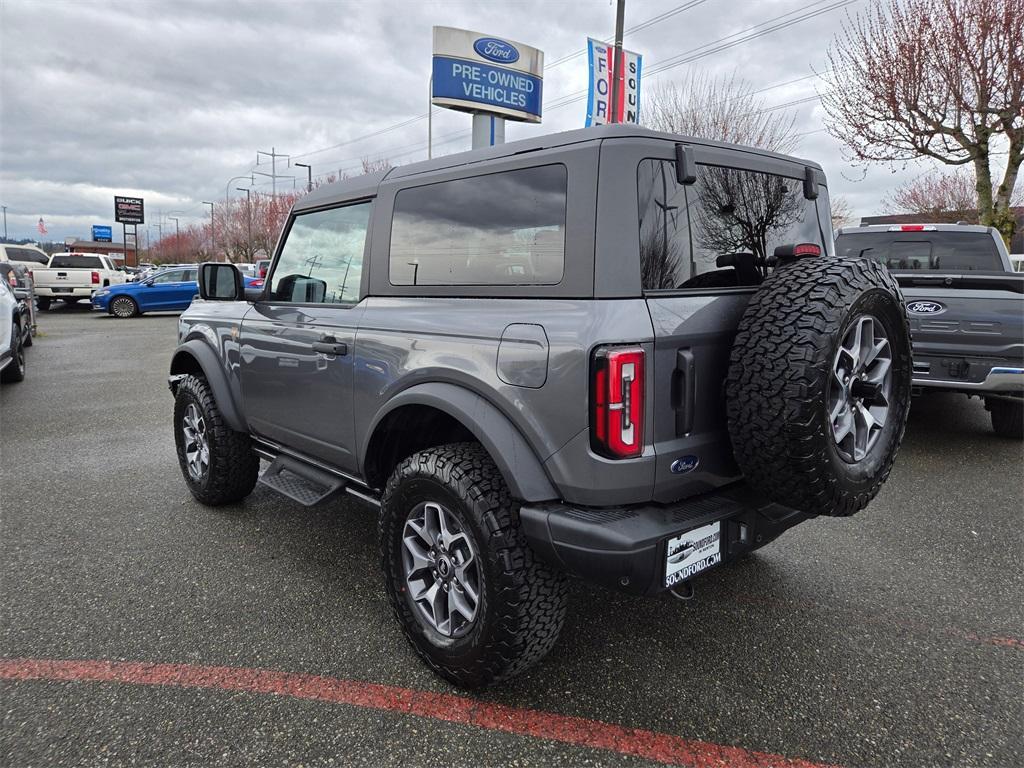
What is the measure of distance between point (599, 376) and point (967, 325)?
461cm

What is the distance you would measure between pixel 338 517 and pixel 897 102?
44.9 feet

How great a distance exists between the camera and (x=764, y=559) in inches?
140

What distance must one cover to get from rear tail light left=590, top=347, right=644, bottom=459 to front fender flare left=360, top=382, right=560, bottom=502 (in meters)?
0.25

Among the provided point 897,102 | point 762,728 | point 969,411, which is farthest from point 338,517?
point 897,102

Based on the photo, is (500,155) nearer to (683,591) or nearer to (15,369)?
(683,591)

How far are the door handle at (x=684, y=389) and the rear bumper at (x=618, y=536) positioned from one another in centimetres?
30

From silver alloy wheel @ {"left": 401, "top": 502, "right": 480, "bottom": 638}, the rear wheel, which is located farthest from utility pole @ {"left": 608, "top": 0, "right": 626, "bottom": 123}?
the rear wheel

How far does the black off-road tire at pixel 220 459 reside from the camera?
4020 millimetres

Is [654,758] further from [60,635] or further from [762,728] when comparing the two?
[60,635]

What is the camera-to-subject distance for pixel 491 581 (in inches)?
86.7

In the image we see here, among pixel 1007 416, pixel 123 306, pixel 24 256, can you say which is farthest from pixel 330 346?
pixel 24 256

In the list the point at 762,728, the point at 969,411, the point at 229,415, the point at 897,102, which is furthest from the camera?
the point at 897,102

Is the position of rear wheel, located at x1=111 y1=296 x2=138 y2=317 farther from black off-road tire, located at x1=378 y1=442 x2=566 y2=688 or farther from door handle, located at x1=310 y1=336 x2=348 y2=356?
black off-road tire, located at x1=378 y1=442 x2=566 y2=688

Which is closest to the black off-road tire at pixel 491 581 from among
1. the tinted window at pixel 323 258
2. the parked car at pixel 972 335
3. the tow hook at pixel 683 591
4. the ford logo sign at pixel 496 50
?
the tow hook at pixel 683 591
